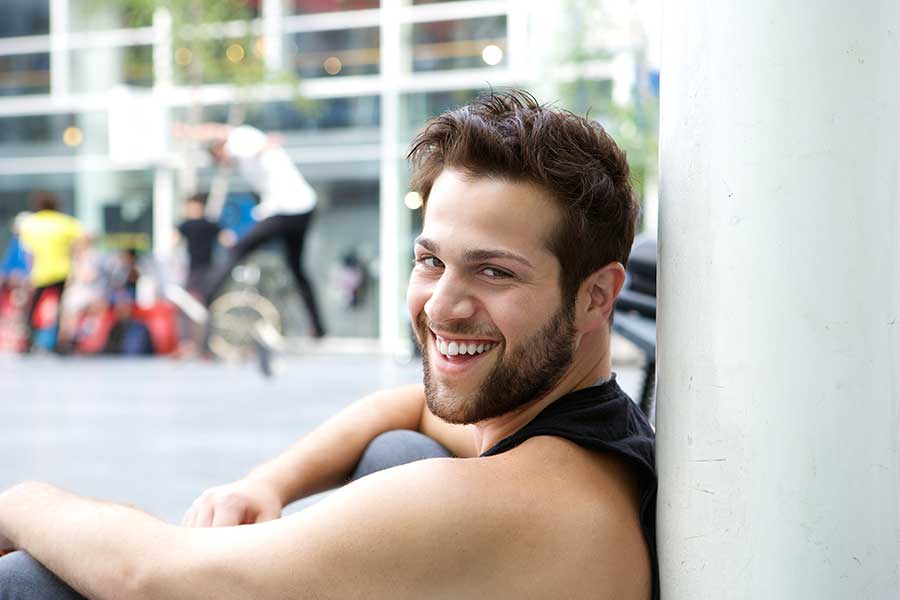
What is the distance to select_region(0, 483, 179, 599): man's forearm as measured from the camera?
56.4 inches

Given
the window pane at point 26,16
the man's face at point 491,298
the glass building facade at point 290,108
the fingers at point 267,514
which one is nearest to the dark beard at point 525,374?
the man's face at point 491,298

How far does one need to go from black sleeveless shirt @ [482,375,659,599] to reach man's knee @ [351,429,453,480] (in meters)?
0.34

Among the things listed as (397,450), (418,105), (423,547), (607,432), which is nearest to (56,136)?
(418,105)

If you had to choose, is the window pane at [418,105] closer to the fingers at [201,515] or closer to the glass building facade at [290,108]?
the glass building facade at [290,108]

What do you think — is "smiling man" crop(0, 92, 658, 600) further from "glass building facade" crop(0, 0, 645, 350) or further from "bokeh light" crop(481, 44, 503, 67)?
"bokeh light" crop(481, 44, 503, 67)

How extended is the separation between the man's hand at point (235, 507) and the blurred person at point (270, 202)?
811 centimetres

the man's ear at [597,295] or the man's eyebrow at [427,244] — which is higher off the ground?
the man's eyebrow at [427,244]

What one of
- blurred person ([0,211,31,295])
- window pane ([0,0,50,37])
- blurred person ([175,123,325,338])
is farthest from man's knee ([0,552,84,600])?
window pane ([0,0,50,37])

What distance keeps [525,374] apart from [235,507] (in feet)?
2.26

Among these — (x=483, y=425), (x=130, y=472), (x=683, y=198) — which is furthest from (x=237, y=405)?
(x=683, y=198)

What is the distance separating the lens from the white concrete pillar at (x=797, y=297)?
1.22m

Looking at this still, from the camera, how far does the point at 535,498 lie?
1374 mm

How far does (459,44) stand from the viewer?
612 inches

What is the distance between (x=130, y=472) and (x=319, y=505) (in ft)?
13.2
